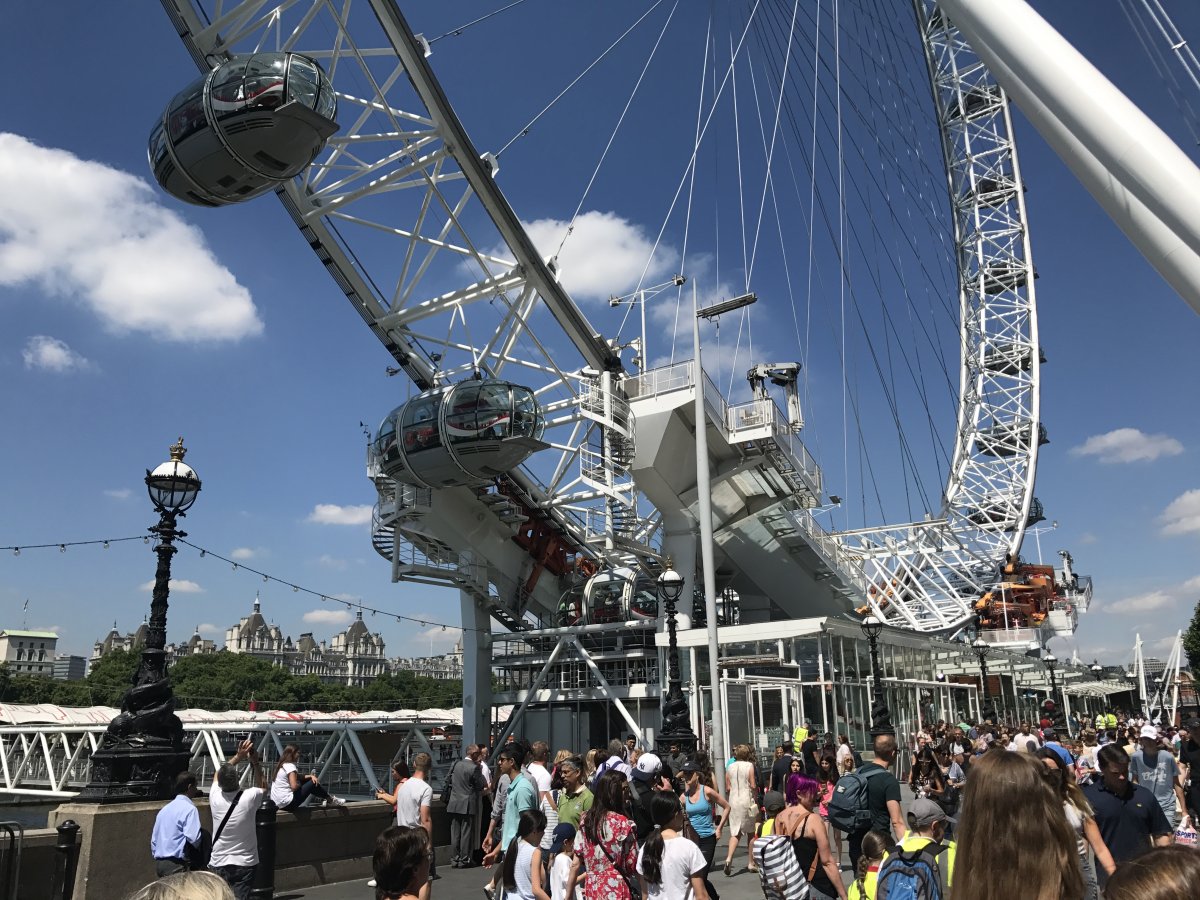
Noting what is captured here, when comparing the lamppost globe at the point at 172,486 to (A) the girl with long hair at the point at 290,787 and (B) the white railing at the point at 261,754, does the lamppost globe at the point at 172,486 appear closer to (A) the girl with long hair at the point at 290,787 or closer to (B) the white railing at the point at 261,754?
(A) the girl with long hair at the point at 290,787

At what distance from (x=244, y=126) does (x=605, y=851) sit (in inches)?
581

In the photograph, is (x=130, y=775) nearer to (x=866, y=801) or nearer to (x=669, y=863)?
(x=669, y=863)

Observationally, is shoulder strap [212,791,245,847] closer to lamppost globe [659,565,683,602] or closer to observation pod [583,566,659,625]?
lamppost globe [659,565,683,602]

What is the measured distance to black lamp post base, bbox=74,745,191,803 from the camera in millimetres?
8680

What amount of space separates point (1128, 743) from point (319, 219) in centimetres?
2181

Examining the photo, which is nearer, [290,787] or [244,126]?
[290,787]

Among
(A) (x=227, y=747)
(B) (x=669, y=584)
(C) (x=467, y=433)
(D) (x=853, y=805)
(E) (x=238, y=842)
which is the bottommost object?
(A) (x=227, y=747)

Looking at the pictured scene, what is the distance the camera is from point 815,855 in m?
6.29

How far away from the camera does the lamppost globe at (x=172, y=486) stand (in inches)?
394

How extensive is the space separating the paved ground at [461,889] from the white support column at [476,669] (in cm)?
2187

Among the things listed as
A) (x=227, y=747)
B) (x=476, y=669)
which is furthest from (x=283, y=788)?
(x=227, y=747)

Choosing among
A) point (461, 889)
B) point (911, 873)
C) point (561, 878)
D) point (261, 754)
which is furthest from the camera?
point (261, 754)

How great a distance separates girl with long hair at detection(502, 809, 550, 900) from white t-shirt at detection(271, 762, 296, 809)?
5.72 meters

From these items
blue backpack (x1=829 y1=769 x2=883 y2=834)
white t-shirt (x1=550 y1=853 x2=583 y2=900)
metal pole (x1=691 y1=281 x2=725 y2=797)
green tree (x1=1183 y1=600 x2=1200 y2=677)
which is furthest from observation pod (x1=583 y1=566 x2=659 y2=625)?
green tree (x1=1183 y1=600 x2=1200 y2=677)
